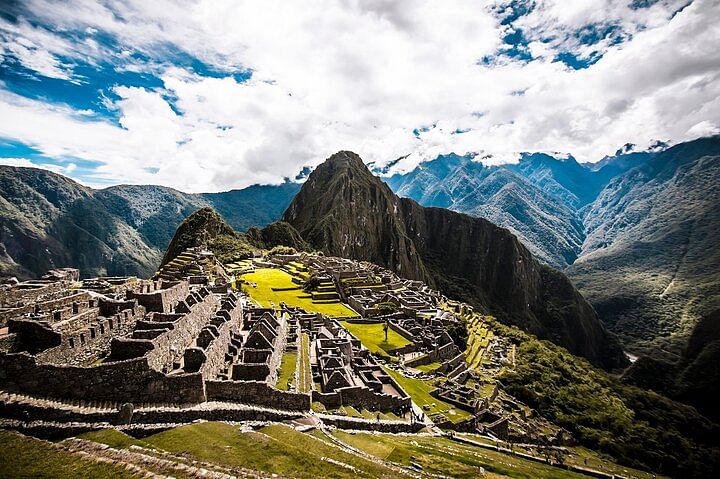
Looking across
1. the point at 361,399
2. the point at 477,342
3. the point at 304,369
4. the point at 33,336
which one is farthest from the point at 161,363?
the point at 477,342

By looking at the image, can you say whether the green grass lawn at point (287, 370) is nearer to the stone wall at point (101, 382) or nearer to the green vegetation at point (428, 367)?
the stone wall at point (101, 382)

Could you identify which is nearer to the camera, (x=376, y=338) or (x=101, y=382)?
(x=101, y=382)

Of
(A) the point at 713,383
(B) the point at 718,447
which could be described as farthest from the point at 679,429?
(A) the point at 713,383

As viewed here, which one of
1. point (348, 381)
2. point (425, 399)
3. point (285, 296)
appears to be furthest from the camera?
point (285, 296)

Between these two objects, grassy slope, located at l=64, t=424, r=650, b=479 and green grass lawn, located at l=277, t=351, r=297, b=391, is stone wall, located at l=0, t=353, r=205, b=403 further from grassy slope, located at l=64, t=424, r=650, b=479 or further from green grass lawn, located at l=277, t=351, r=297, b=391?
green grass lawn, located at l=277, t=351, r=297, b=391

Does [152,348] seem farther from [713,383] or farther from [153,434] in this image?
[713,383]

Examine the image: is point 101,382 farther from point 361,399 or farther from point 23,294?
Result: point 23,294

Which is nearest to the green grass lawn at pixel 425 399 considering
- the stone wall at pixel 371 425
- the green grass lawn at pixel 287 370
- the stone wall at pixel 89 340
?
the stone wall at pixel 371 425

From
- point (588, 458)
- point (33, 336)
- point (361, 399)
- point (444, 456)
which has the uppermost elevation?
point (33, 336)
